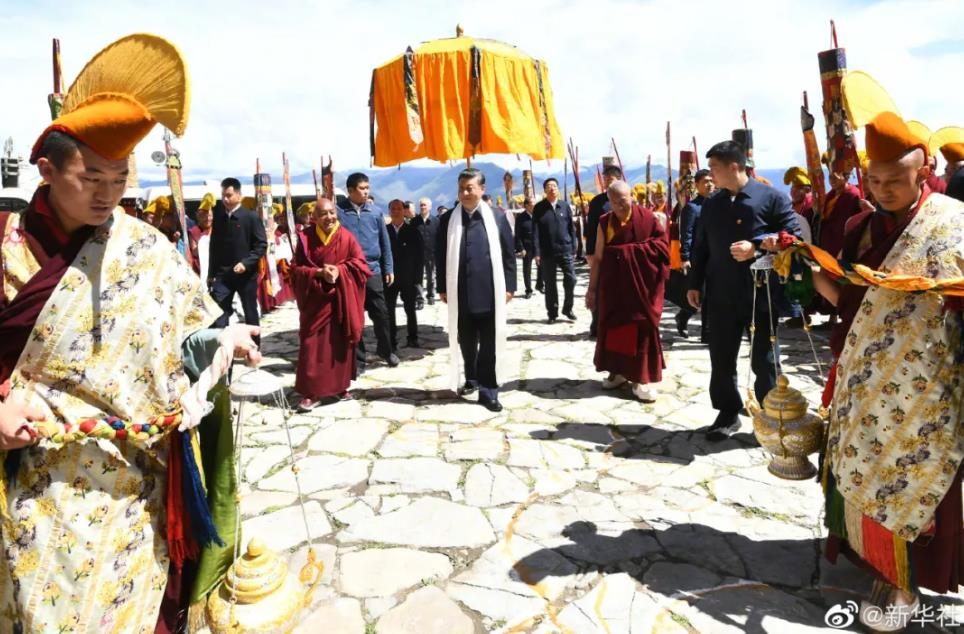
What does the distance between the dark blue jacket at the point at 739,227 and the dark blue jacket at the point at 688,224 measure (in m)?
3.41

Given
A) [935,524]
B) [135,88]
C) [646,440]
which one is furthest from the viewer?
[646,440]

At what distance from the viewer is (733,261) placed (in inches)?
175

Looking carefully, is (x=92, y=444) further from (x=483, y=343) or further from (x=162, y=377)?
(x=483, y=343)

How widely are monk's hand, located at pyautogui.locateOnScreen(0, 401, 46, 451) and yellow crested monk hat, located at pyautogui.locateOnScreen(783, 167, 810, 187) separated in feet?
31.0

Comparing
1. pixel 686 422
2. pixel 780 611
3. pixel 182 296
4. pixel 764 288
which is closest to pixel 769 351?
pixel 764 288

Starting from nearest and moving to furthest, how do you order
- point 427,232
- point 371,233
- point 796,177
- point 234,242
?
point 234,242
point 371,233
point 796,177
point 427,232

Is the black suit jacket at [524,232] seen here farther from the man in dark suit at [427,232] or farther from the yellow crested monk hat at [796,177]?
the yellow crested monk hat at [796,177]

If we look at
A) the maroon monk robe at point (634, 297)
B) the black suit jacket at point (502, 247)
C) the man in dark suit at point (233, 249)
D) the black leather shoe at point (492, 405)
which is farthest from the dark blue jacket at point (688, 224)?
the man in dark suit at point (233, 249)

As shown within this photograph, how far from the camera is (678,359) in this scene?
24.1 feet

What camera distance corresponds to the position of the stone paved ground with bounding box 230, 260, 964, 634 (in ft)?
9.65

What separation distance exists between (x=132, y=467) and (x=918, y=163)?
3.11 metres

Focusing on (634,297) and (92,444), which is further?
(634,297)

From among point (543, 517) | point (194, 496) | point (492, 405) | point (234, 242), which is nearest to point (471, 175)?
point (492, 405)

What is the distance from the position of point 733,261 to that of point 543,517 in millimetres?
2193
